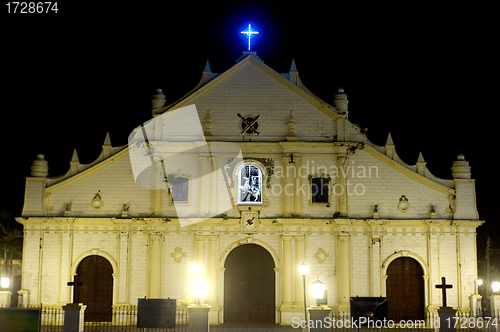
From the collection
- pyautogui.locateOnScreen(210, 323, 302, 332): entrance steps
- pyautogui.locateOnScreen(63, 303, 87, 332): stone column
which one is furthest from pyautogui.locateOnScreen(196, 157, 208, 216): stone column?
pyautogui.locateOnScreen(63, 303, 87, 332): stone column

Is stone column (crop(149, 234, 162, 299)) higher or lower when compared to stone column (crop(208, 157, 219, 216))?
lower

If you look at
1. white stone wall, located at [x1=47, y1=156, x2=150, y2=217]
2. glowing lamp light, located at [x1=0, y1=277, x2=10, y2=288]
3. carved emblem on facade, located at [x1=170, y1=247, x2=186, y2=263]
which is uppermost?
white stone wall, located at [x1=47, y1=156, x2=150, y2=217]

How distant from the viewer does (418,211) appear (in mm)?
28828

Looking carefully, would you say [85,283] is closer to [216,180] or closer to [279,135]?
[216,180]

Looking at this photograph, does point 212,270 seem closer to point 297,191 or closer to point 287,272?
point 287,272

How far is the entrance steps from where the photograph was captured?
26.1 m

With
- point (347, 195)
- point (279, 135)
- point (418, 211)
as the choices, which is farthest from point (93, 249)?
point (418, 211)

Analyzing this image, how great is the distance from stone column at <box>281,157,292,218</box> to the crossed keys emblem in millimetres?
2013

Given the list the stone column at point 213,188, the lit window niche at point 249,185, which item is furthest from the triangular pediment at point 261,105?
the lit window niche at point 249,185

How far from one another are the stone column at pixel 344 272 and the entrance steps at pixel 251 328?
2738 millimetres

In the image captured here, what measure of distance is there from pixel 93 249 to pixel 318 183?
1128 cm

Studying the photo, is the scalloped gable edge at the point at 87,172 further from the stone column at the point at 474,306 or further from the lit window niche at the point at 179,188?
the stone column at the point at 474,306

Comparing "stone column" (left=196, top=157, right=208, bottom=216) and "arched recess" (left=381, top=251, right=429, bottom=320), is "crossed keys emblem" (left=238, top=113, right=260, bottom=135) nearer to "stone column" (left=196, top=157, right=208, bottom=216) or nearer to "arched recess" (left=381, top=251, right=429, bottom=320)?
"stone column" (left=196, top=157, right=208, bottom=216)

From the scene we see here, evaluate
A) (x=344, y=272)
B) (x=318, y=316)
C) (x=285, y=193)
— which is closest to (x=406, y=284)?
(x=344, y=272)
